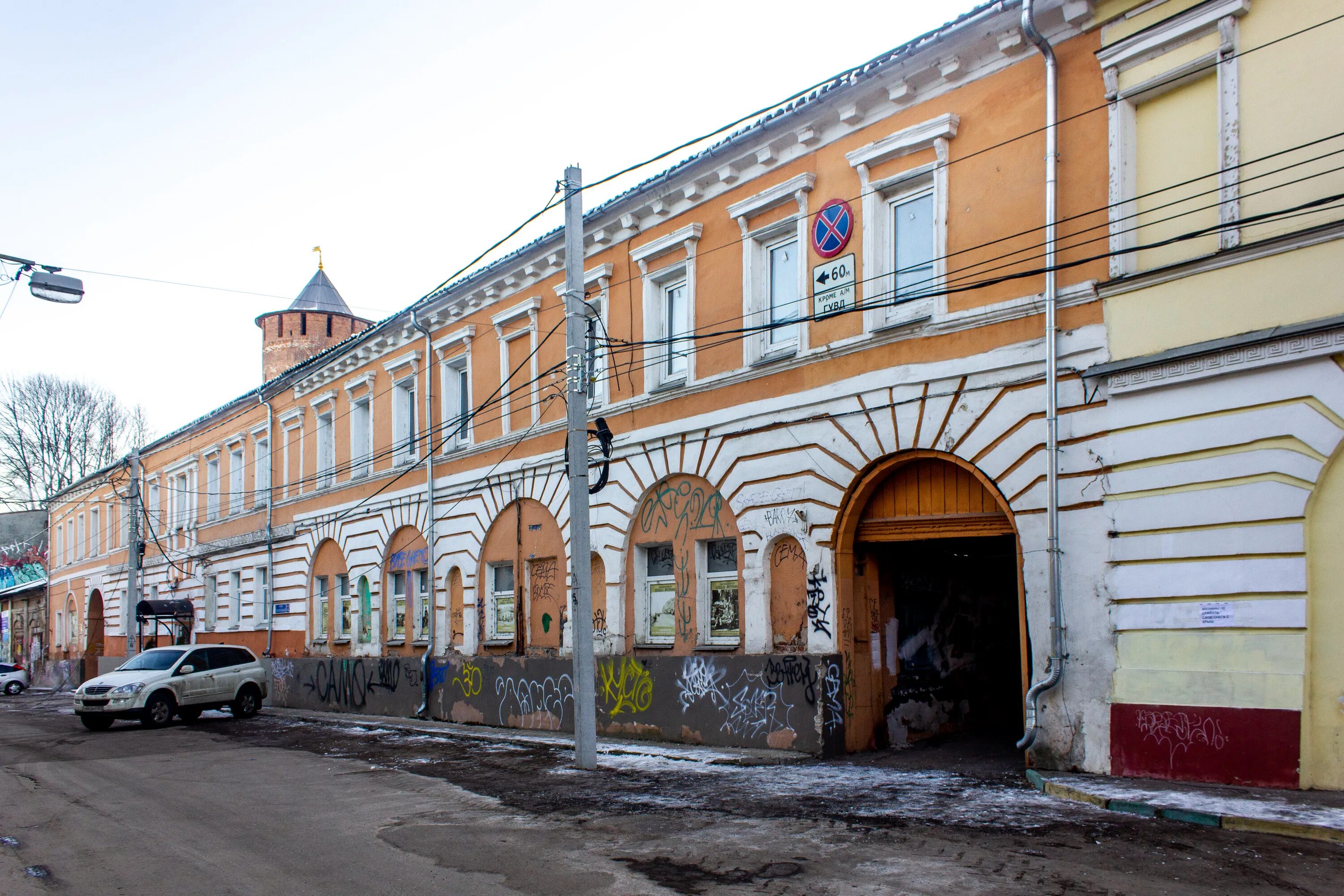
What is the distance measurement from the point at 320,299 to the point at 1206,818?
Result: 37.2 meters

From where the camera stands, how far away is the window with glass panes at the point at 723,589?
15.6 meters

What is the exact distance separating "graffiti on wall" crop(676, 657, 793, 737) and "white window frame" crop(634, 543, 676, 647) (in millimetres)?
1409

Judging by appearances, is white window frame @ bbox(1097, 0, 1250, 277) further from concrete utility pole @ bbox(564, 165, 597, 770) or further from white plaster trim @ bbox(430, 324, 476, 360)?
white plaster trim @ bbox(430, 324, 476, 360)

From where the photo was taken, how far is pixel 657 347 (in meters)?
17.2

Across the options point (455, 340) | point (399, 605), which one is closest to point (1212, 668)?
point (455, 340)

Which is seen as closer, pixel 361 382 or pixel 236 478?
pixel 361 382

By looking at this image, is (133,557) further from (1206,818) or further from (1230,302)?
(1206,818)

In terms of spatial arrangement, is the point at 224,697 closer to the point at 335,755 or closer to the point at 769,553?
the point at 335,755

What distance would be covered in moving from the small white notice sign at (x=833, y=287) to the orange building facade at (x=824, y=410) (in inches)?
1.5

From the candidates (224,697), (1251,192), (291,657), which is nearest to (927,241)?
(1251,192)

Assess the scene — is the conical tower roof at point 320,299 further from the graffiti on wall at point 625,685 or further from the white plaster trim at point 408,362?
the graffiti on wall at point 625,685

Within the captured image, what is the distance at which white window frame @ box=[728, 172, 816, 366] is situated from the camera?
14867mm

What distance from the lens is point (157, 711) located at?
22.0 metres

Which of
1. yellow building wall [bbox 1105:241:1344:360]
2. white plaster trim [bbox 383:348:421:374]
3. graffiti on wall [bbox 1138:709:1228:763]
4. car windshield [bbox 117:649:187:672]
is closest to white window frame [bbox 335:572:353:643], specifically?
car windshield [bbox 117:649:187:672]
